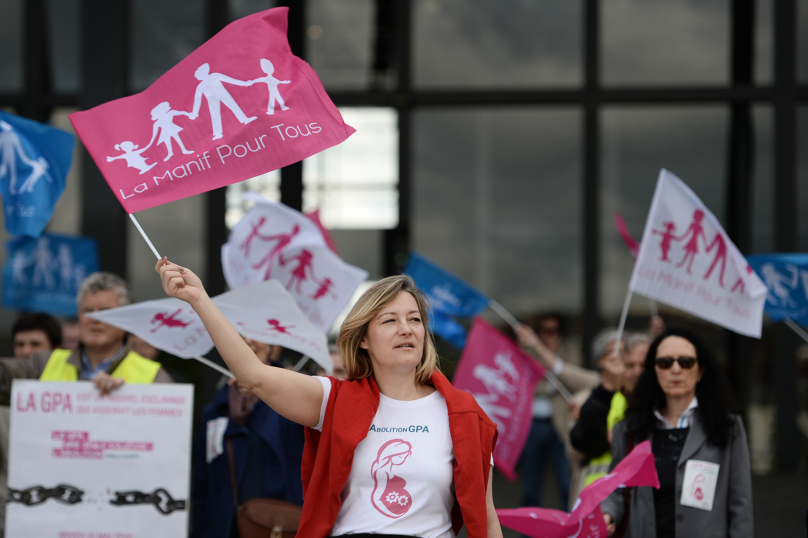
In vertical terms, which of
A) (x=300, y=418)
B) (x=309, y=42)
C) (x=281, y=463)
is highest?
(x=309, y=42)

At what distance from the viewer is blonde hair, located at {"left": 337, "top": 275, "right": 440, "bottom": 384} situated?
7.85ft

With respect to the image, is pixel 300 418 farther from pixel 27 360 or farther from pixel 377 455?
pixel 27 360

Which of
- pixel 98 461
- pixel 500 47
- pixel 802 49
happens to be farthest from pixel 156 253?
pixel 802 49

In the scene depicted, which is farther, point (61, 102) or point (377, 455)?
point (61, 102)

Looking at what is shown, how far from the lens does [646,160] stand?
810 centimetres

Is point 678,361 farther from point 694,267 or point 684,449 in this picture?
point 694,267

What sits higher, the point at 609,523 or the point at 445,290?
the point at 445,290

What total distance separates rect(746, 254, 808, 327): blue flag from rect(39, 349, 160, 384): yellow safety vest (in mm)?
3843

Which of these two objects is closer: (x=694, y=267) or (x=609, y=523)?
(x=609, y=523)

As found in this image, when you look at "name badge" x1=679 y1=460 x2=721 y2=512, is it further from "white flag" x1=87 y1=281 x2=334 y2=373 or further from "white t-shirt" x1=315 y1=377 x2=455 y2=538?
"white flag" x1=87 y1=281 x2=334 y2=373

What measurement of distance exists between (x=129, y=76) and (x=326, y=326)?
4.54 metres

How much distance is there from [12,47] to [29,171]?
190 inches

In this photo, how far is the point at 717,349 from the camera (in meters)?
7.82

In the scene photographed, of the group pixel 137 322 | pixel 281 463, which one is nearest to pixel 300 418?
pixel 281 463
